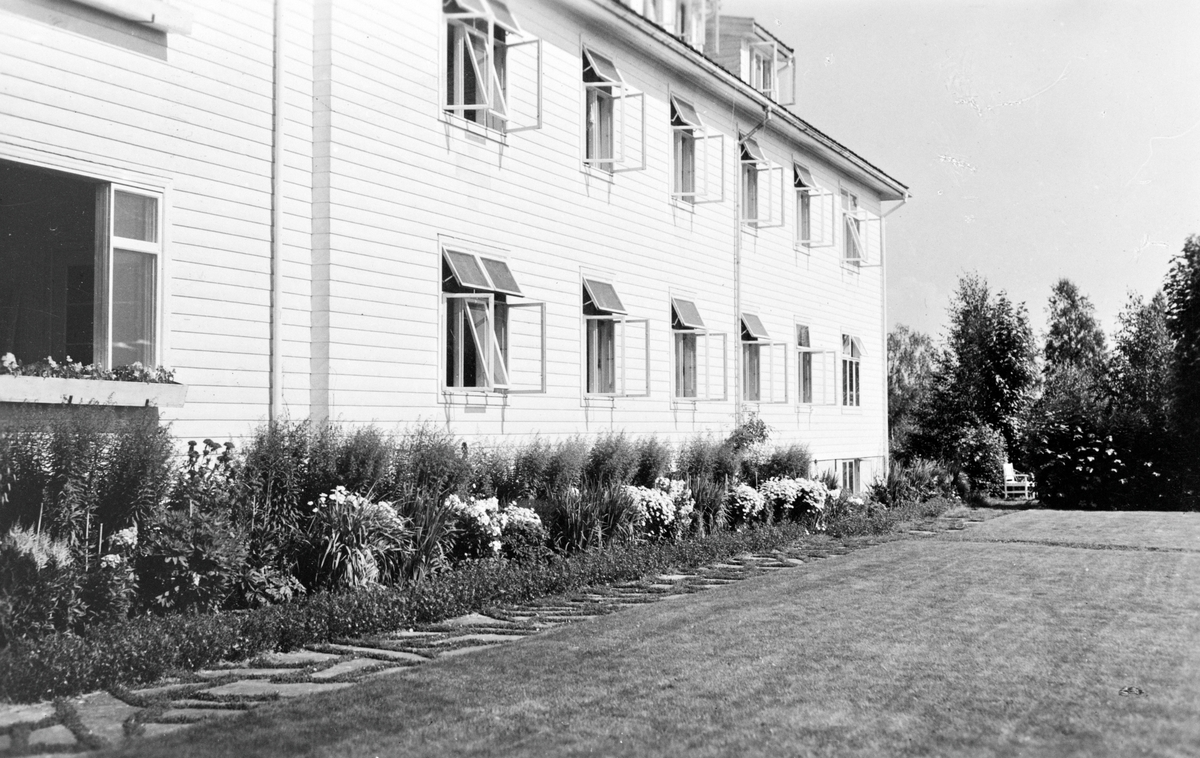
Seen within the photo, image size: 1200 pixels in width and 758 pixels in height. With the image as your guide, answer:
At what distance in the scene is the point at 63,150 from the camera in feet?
31.3

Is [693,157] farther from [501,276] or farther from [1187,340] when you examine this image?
[1187,340]

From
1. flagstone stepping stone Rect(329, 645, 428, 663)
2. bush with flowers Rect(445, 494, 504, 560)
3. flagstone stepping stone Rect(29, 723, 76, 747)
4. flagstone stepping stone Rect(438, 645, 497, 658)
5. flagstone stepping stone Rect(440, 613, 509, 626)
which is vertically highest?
bush with flowers Rect(445, 494, 504, 560)

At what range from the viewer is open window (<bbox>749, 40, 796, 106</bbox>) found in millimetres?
26625

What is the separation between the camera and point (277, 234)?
1164 centimetres

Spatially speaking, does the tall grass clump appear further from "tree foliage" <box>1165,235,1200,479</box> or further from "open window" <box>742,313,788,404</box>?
"tree foliage" <box>1165,235,1200,479</box>

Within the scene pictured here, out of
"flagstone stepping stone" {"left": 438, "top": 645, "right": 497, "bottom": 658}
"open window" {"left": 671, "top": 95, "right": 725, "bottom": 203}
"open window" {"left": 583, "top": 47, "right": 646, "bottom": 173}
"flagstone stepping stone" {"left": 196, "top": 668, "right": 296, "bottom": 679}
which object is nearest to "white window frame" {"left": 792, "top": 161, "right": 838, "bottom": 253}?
"open window" {"left": 671, "top": 95, "right": 725, "bottom": 203}

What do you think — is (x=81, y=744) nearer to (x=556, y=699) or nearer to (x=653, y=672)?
(x=556, y=699)

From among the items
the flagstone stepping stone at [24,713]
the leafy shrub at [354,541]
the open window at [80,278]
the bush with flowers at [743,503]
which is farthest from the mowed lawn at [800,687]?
the bush with flowers at [743,503]

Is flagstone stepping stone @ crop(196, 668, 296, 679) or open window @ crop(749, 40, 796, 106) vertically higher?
open window @ crop(749, 40, 796, 106)

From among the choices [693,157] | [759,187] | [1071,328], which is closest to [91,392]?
[693,157]

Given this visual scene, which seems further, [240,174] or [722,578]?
[722,578]

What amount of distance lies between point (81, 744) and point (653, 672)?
3.61 metres

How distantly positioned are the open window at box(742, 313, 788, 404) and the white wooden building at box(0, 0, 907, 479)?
3.3 inches

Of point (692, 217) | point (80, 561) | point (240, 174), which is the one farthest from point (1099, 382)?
point (80, 561)
